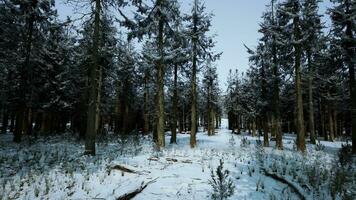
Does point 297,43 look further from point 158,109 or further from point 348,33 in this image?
point 158,109

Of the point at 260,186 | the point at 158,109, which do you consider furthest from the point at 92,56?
the point at 260,186

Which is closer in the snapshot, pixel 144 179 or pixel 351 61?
pixel 144 179

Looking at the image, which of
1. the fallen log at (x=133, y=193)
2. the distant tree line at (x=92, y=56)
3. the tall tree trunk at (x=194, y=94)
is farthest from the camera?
the tall tree trunk at (x=194, y=94)

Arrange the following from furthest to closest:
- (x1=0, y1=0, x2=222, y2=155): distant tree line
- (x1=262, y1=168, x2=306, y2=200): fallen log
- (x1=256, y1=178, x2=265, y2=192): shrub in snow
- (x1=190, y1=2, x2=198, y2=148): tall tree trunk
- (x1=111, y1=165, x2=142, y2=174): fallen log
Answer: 1. (x1=190, y1=2, x2=198, y2=148): tall tree trunk
2. (x1=0, y1=0, x2=222, y2=155): distant tree line
3. (x1=111, y1=165, x2=142, y2=174): fallen log
4. (x1=256, y1=178, x2=265, y2=192): shrub in snow
5. (x1=262, y1=168, x2=306, y2=200): fallen log

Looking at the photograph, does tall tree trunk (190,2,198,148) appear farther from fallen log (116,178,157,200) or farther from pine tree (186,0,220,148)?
fallen log (116,178,157,200)

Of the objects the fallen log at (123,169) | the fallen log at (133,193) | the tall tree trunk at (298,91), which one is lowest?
the fallen log at (133,193)

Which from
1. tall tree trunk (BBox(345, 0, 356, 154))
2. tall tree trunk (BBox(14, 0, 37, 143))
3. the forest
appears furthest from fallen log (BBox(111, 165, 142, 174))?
tall tree trunk (BBox(345, 0, 356, 154))

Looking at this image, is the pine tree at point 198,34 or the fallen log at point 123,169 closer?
the fallen log at point 123,169

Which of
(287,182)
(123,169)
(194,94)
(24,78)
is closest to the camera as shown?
(287,182)

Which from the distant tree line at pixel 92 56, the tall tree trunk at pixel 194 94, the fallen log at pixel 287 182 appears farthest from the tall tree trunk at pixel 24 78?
the fallen log at pixel 287 182

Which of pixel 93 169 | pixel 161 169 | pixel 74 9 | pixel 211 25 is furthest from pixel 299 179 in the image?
pixel 211 25

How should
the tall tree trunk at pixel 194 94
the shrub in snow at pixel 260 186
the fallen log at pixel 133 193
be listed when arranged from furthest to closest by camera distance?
the tall tree trunk at pixel 194 94, the shrub in snow at pixel 260 186, the fallen log at pixel 133 193

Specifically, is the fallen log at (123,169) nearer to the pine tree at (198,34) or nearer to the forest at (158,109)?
the forest at (158,109)

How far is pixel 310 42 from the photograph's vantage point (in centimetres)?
2105
